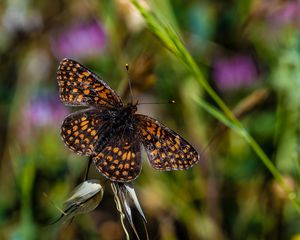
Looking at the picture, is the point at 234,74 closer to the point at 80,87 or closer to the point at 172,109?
the point at 172,109

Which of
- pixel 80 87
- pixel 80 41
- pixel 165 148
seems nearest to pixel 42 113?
pixel 80 41

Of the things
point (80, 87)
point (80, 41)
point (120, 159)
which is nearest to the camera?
point (120, 159)

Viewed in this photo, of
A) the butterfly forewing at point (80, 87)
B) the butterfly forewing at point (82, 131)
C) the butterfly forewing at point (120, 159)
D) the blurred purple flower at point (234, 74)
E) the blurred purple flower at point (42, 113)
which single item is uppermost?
the butterfly forewing at point (80, 87)

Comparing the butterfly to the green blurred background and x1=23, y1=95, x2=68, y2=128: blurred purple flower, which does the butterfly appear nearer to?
the green blurred background

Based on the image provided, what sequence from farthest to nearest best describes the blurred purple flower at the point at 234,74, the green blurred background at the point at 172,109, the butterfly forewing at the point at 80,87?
the blurred purple flower at the point at 234,74 → the green blurred background at the point at 172,109 → the butterfly forewing at the point at 80,87

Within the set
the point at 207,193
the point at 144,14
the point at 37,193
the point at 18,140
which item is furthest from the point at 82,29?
the point at 144,14

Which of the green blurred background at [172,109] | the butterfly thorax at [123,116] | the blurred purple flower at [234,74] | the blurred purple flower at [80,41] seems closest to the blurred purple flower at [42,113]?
the green blurred background at [172,109]

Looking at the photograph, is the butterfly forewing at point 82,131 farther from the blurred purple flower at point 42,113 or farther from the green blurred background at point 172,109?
the blurred purple flower at point 42,113
